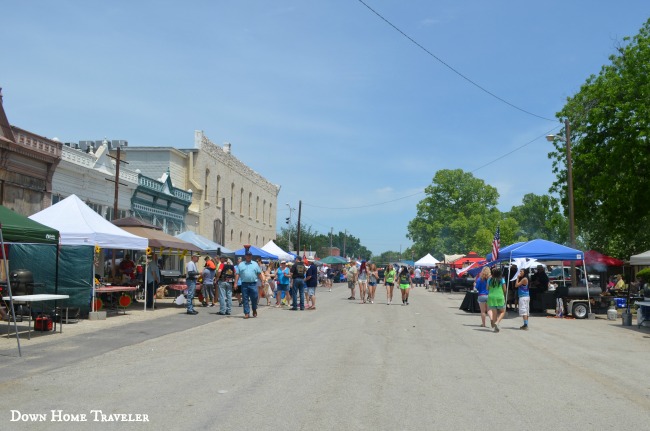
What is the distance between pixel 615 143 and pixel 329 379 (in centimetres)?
2592

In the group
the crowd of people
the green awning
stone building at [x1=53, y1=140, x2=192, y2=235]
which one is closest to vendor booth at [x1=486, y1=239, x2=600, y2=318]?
the crowd of people

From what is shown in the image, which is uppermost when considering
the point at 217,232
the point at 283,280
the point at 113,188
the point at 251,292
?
the point at 113,188

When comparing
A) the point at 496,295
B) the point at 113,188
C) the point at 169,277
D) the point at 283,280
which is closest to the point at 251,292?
the point at 283,280

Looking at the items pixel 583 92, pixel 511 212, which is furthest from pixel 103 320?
pixel 511 212

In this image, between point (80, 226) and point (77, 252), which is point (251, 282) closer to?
point (77, 252)

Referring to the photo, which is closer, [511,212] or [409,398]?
[409,398]

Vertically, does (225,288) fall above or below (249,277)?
below

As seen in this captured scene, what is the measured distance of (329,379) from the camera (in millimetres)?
8336

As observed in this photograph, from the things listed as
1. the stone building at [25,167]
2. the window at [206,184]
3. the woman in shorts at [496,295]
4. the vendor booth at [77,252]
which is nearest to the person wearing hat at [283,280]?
the vendor booth at [77,252]

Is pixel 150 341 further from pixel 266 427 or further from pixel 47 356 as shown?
pixel 266 427

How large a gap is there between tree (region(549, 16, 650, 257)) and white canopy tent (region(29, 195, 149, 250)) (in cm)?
2276

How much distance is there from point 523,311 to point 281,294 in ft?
34.0

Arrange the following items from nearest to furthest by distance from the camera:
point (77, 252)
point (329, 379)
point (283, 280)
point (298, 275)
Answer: point (329, 379) < point (77, 252) < point (298, 275) < point (283, 280)

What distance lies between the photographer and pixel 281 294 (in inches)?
946
